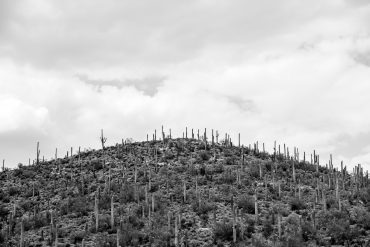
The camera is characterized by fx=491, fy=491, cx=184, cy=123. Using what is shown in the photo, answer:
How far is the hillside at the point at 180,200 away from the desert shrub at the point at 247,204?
0.07 meters

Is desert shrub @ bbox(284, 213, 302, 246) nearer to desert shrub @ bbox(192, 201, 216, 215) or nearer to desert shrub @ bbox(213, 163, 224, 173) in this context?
desert shrub @ bbox(192, 201, 216, 215)

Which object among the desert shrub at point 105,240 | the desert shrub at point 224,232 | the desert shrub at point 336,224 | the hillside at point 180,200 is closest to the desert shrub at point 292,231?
the hillside at point 180,200

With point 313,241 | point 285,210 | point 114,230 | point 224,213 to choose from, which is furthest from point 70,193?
point 313,241

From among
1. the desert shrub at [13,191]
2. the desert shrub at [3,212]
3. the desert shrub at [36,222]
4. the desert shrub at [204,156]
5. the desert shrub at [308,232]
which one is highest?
the desert shrub at [204,156]

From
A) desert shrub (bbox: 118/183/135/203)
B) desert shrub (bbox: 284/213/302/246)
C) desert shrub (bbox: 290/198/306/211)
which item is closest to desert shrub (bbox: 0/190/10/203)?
desert shrub (bbox: 118/183/135/203)

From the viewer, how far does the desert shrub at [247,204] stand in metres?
35.1

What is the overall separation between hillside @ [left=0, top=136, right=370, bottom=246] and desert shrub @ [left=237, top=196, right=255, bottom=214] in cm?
7

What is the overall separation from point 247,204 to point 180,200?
541 centimetres

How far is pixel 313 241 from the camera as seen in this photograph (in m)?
29.1

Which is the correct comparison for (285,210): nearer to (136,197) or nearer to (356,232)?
(356,232)

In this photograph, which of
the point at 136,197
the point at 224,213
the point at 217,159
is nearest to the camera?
the point at 224,213

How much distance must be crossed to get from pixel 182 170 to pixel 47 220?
14.0m

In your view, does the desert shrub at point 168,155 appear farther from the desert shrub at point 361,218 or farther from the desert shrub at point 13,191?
the desert shrub at point 361,218

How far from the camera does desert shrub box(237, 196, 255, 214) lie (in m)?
35.1
